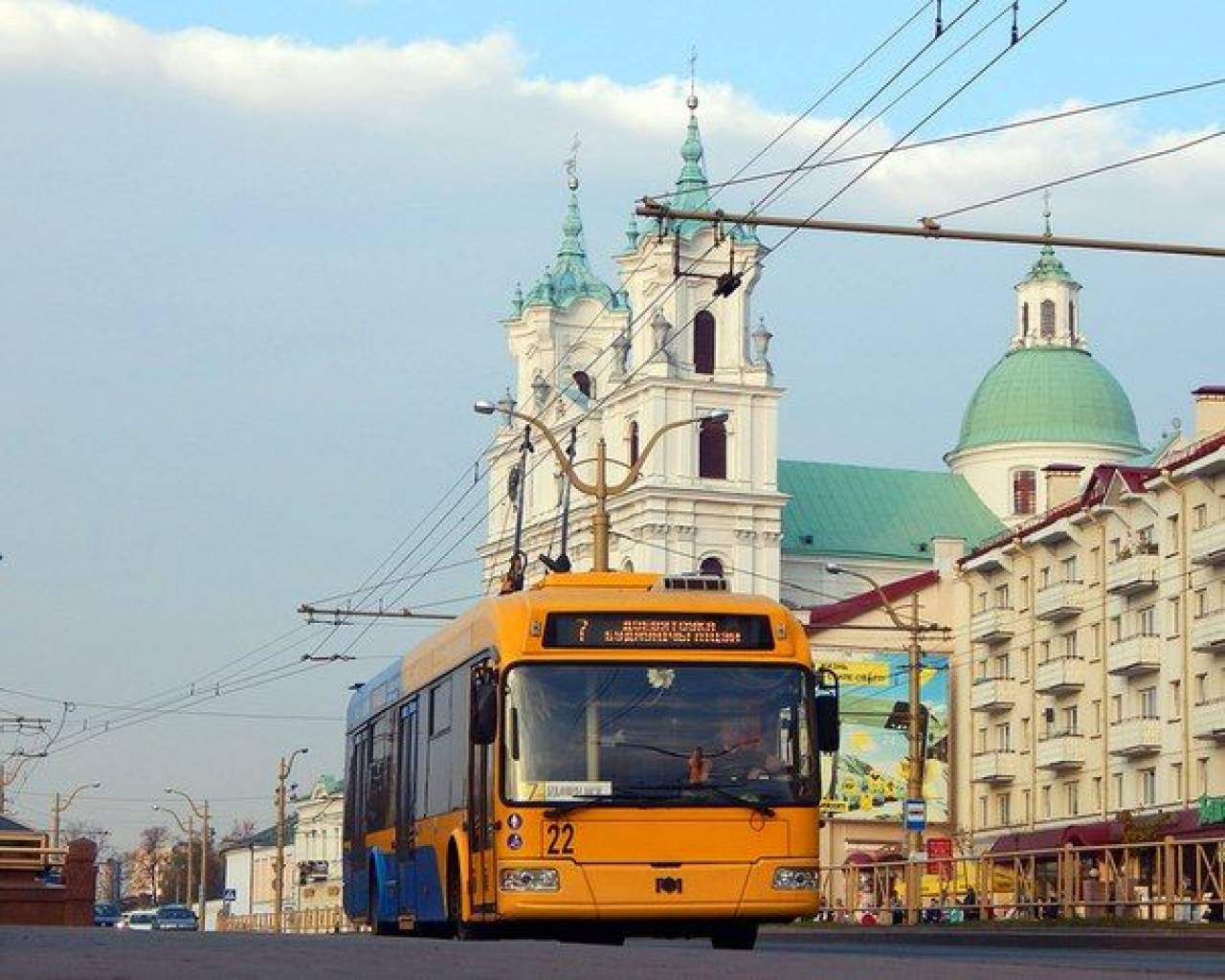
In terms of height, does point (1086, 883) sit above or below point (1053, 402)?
below

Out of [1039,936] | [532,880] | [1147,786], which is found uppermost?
[1147,786]

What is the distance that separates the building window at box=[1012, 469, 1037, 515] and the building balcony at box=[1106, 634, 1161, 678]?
5283 cm

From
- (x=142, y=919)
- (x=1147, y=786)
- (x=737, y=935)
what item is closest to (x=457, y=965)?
(x=737, y=935)

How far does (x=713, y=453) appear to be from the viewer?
375ft

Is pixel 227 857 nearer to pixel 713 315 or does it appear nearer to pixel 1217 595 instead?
pixel 713 315

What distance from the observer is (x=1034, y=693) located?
83.8 m

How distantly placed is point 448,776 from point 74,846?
3155cm

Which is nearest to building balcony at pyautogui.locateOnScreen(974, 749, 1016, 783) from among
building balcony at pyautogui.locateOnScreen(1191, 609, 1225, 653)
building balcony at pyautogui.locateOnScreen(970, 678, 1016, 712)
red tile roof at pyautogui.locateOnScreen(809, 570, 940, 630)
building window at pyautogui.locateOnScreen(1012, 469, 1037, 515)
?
building balcony at pyautogui.locateOnScreen(970, 678, 1016, 712)

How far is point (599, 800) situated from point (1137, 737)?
55893mm

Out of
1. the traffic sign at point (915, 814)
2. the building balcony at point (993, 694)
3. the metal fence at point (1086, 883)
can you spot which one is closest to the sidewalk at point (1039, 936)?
the metal fence at point (1086, 883)

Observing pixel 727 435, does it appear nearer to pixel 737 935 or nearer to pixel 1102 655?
pixel 1102 655

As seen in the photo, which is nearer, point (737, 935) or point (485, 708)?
point (485, 708)

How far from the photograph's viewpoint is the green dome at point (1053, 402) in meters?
126

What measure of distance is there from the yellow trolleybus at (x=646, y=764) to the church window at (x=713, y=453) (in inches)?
3607
